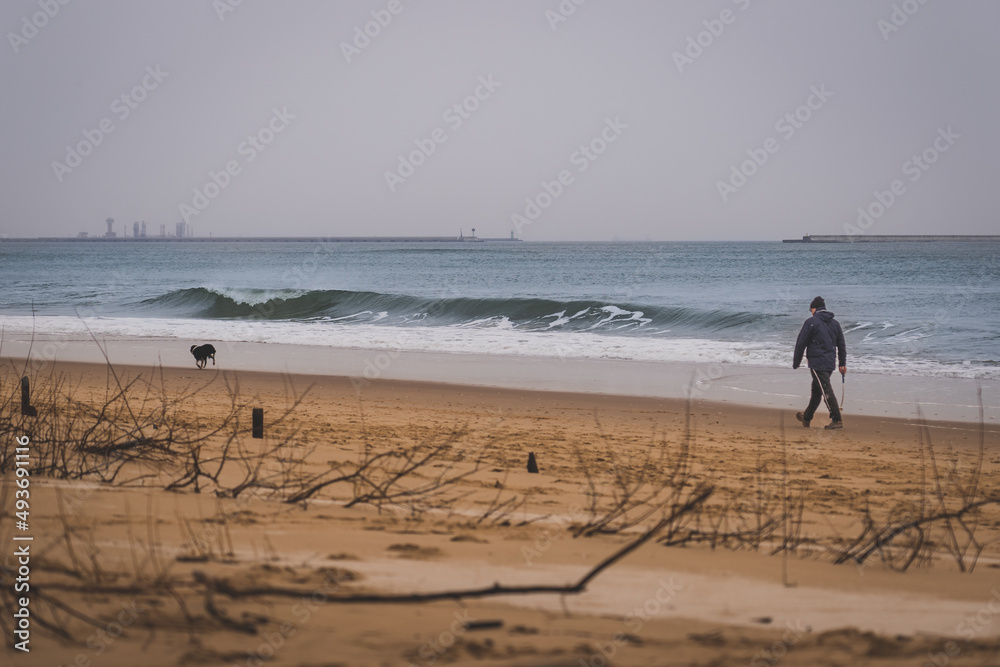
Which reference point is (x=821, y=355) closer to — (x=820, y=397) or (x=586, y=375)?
(x=820, y=397)

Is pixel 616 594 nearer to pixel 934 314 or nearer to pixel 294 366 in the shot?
pixel 294 366

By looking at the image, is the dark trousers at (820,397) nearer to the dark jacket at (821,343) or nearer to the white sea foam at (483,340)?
the dark jacket at (821,343)

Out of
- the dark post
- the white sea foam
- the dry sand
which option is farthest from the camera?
the white sea foam

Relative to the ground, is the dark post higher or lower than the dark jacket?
lower

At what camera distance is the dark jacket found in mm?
10422

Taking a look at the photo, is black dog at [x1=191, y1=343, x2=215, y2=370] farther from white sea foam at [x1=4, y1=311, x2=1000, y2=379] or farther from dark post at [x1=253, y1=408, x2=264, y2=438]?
dark post at [x1=253, y1=408, x2=264, y2=438]

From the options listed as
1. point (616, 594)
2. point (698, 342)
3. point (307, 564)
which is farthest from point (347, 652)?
point (698, 342)

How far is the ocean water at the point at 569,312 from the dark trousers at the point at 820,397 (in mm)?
6066

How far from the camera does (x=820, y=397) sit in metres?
10.3

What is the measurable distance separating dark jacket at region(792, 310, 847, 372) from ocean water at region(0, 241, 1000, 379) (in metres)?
5.71

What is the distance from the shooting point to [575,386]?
13328 millimetres

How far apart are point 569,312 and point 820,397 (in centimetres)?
1957

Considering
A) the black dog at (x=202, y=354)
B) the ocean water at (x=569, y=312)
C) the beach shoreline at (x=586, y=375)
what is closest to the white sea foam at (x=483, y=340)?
the ocean water at (x=569, y=312)

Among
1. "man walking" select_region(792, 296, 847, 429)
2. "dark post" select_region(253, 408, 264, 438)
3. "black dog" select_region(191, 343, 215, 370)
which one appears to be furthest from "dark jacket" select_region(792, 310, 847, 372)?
"black dog" select_region(191, 343, 215, 370)
